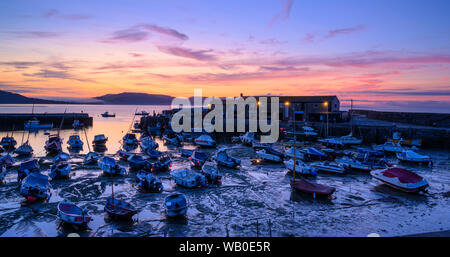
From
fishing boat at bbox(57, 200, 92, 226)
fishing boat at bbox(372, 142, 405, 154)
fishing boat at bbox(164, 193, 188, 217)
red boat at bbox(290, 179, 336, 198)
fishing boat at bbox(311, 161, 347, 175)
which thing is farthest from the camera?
fishing boat at bbox(372, 142, 405, 154)

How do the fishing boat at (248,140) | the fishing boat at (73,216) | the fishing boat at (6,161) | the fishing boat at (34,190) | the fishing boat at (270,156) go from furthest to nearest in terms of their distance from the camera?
the fishing boat at (248,140)
the fishing boat at (270,156)
the fishing boat at (6,161)
the fishing boat at (34,190)
the fishing boat at (73,216)

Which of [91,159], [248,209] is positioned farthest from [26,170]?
[248,209]

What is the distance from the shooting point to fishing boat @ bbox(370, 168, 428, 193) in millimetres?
17984

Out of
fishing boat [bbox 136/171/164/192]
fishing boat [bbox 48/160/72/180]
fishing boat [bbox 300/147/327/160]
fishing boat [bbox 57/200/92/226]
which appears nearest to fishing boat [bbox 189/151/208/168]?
fishing boat [bbox 136/171/164/192]

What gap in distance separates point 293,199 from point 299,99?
1726 inches

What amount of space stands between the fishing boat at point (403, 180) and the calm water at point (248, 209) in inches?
22.4

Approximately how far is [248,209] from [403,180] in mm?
10835

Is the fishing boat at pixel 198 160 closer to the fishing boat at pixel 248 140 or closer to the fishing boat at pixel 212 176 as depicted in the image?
the fishing boat at pixel 212 176

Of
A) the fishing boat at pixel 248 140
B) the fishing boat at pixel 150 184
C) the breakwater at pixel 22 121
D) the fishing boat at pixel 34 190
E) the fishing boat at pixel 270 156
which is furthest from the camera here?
the breakwater at pixel 22 121

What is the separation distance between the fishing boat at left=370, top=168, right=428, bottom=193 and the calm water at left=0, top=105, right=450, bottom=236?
1.86 ft

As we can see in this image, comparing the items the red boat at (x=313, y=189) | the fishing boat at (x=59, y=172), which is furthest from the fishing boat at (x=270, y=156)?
the fishing boat at (x=59, y=172)

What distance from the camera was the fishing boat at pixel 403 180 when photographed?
1798cm

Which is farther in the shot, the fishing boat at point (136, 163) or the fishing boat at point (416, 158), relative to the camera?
the fishing boat at point (416, 158)

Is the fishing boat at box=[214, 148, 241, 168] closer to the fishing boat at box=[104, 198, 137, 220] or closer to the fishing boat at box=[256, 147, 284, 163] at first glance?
the fishing boat at box=[256, 147, 284, 163]
